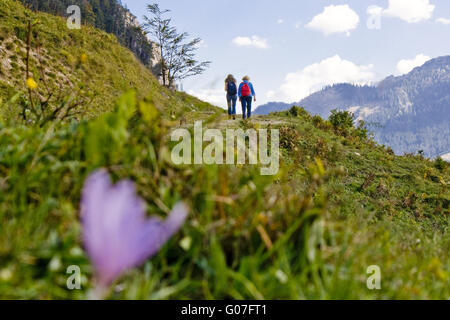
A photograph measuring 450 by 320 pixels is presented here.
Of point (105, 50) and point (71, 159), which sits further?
point (105, 50)

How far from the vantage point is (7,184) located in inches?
54.1

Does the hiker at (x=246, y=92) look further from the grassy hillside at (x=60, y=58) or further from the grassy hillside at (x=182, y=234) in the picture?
the grassy hillside at (x=182, y=234)

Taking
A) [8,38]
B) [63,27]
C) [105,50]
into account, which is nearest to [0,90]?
[8,38]

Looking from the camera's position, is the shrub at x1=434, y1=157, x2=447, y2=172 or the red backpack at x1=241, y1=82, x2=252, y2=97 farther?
the shrub at x1=434, y1=157, x2=447, y2=172

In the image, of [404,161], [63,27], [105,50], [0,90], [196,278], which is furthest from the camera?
[105,50]

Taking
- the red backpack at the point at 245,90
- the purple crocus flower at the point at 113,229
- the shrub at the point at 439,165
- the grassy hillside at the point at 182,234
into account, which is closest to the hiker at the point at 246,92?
the red backpack at the point at 245,90

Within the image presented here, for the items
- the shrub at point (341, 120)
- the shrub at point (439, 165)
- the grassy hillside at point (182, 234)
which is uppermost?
the shrub at point (341, 120)

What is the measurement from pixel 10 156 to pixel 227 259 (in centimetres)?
105

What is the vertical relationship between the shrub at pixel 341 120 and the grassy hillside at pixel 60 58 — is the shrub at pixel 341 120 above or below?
below

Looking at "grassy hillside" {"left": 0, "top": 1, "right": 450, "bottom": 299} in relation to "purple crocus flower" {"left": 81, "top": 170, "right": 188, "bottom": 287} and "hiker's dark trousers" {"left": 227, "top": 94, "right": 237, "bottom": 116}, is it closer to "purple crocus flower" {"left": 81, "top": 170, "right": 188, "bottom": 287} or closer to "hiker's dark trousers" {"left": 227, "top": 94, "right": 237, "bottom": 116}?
"purple crocus flower" {"left": 81, "top": 170, "right": 188, "bottom": 287}

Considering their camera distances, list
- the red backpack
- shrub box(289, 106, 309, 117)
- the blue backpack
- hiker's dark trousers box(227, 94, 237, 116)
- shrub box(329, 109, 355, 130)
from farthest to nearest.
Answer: shrub box(289, 106, 309, 117), shrub box(329, 109, 355, 130), hiker's dark trousers box(227, 94, 237, 116), the blue backpack, the red backpack

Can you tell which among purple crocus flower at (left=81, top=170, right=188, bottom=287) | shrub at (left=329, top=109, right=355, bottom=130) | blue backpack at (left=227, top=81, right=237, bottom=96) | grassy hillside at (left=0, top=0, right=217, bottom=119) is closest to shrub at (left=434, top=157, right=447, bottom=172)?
shrub at (left=329, top=109, right=355, bottom=130)

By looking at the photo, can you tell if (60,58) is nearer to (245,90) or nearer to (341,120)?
(245,90)
